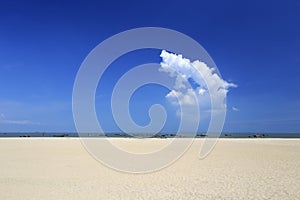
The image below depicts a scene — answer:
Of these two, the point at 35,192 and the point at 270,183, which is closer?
the point at 35,192

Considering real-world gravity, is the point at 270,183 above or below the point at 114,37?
below

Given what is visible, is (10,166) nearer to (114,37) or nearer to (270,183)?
(114,37)

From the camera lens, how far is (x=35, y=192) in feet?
33.4

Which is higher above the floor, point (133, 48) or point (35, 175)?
point (133, 48)

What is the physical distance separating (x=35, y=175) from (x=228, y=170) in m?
9.30

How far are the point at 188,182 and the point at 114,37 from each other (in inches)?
443

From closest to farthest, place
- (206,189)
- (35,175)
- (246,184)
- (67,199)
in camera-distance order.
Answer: (67,199) → (206,189) → (246,184) → (35,175)

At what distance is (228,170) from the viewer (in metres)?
15.4

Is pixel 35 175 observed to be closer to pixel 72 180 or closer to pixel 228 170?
pixel 72 180

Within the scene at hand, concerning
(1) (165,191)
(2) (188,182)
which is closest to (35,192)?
(1) (165,191)

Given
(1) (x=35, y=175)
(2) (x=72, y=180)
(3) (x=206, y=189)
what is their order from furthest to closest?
(1) (x=35, y=175), (2) (x=72, y=180), (3) (x=206, y=189)

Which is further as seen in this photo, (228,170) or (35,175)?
(228,170)

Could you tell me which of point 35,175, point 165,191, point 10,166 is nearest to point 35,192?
Answer: point 35,175

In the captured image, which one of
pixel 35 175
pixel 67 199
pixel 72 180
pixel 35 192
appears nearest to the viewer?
pixel 67 199
